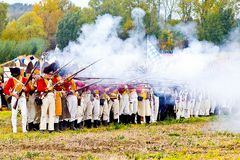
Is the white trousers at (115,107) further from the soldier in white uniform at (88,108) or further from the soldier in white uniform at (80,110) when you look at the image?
the soldier in white uniform at (80,110)

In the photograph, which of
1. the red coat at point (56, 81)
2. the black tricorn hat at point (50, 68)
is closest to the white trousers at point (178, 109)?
the black tricorn hat at point (50, 68)

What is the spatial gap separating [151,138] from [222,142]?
2.03 meters

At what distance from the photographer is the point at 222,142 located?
56.3ft

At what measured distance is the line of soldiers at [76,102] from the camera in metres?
20.8

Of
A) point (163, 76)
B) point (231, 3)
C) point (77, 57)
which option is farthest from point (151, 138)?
point (231, 3)

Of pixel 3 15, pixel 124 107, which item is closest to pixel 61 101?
pixel 124 107

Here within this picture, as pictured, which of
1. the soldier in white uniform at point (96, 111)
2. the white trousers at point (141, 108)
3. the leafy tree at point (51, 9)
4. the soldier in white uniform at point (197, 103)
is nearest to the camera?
the soldier in white uniform at point (96, 111)

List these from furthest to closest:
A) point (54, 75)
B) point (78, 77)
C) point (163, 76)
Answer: point (163, 76)
point (78, 77)
point (54, 75)

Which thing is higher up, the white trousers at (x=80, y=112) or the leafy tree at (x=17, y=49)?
the leafy tree at (x=17, y=49)

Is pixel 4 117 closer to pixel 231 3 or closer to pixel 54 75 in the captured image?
pixel 54 75

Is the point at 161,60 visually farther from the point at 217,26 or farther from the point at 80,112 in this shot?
the point at 80,112

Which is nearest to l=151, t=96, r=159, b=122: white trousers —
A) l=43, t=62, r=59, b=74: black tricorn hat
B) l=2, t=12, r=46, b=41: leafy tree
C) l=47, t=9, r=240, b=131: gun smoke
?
l=47, t=9, r=240, b=131: gun smoke

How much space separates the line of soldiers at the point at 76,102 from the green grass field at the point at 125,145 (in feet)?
2.94

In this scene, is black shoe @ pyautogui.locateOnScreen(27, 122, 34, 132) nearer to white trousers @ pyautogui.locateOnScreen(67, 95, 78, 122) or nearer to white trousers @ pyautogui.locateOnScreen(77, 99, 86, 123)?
white trousers @ pyautogui.locateOnScreen(67, 95, 78, 122)
